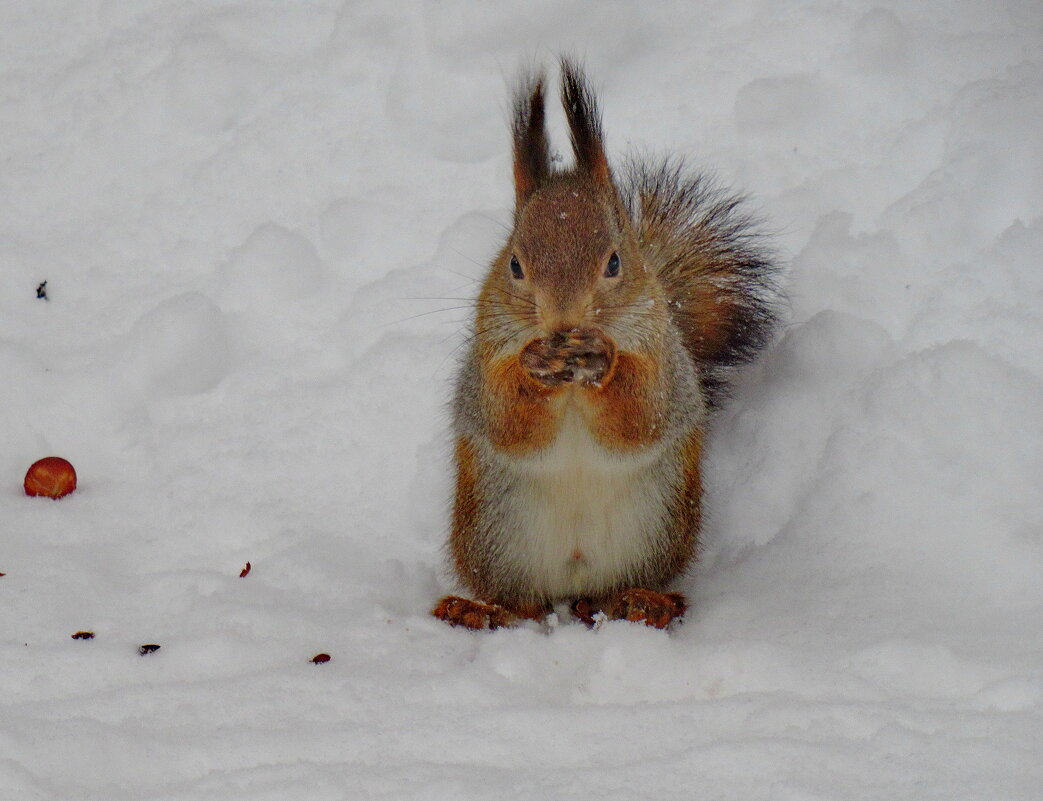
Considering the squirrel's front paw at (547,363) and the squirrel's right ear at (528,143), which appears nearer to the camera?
the squirrel's front paw at (547,363)

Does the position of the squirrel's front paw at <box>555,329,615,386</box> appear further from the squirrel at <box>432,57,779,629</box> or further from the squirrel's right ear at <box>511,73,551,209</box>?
the squirrel's right ear at <box>511,73,551,209</box>

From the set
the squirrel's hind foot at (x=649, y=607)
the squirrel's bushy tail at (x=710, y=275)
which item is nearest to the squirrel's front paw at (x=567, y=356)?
the squirrel's hind foot at (x=649, y=607)

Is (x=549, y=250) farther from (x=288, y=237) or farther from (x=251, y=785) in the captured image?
(x=288, y=237)

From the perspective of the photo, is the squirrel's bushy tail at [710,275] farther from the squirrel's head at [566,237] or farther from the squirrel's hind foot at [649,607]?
the squirrel's hind foot at [649,607]

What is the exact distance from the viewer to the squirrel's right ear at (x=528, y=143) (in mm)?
2539

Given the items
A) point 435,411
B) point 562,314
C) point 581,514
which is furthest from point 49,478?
point 562,314

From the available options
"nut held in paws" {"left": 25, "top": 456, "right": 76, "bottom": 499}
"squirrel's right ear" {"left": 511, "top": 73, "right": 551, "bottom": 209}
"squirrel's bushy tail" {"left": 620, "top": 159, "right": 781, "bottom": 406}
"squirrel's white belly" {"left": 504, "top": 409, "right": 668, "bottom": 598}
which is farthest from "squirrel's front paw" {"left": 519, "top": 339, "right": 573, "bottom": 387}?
"nut held in paws" {"left": 25, "top": 456, "right": 76, "bottom": 499}

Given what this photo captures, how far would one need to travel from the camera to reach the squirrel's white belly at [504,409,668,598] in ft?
7.86

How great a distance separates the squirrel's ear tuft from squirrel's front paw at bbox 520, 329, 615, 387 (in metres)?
0.52

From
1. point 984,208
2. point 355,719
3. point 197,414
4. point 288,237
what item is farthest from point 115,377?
point 984,208

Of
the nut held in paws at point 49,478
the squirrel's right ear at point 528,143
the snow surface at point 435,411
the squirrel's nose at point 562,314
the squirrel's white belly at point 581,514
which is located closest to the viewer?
the snow surface at point 435,411

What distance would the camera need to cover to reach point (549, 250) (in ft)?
7.36

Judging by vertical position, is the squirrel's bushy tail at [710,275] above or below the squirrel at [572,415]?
above

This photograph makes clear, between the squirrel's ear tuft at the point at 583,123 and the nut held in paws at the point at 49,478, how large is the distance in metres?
1.37
